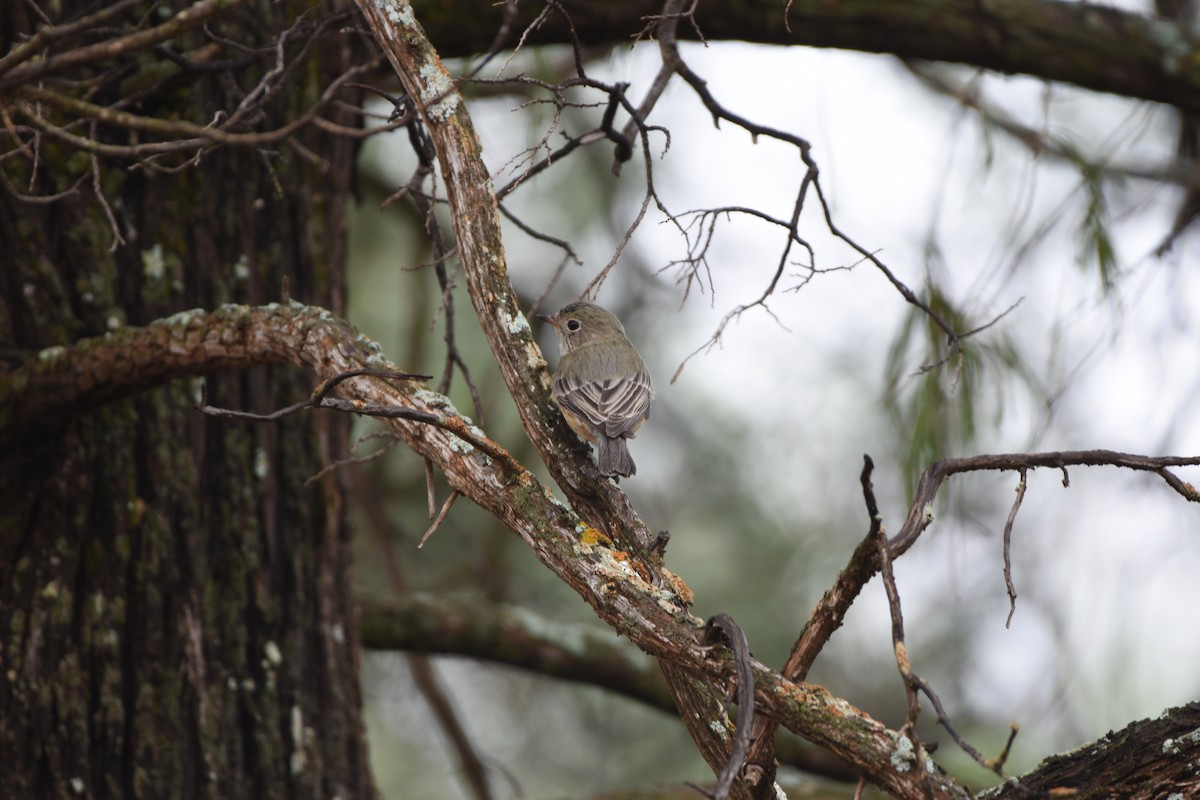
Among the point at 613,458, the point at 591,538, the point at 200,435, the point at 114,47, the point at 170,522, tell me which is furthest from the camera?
the point at 200,435

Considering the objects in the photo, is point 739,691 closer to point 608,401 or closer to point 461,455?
point 461,455

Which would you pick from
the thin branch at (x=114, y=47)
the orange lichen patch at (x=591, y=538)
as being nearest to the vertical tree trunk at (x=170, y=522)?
the orange lichen patch at (x=591, y=538)

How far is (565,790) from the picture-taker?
24.2ft

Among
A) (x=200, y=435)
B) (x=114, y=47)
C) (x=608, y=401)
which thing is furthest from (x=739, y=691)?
(x=200, y=435)

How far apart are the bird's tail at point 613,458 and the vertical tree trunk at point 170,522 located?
2.46ft

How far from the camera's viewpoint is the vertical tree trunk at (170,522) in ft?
9.82

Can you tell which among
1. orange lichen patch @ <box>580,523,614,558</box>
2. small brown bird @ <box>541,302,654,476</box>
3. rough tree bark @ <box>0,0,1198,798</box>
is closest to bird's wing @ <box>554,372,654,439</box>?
small brown bird @ <box>541,302,654,476</box>

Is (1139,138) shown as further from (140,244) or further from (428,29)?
(140,244)

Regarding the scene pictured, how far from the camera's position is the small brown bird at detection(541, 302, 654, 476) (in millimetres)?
3275

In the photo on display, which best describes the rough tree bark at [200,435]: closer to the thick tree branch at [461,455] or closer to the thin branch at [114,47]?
the thick tree branch at [461,455]

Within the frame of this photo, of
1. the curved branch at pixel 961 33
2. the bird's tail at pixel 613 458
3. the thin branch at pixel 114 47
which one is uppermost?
the curved branch at pixel 961 33

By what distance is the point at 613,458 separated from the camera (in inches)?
117

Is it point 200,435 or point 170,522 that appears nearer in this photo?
point 170,522

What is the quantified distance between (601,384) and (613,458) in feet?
2.32
